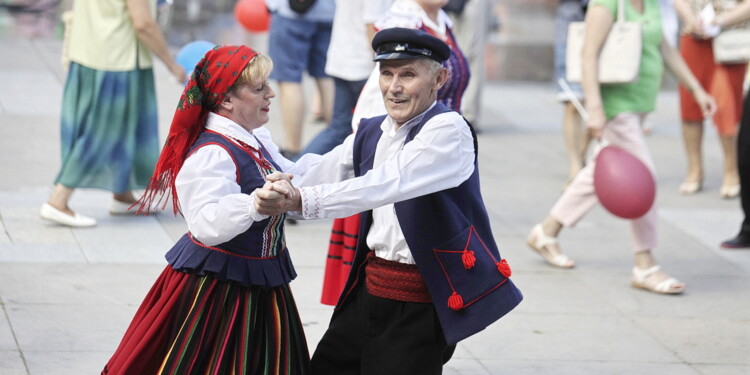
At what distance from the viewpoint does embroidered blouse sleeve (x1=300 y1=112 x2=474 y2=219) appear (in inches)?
135

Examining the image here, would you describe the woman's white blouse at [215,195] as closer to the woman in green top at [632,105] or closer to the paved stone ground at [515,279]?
the paved stone ground at [515,279]

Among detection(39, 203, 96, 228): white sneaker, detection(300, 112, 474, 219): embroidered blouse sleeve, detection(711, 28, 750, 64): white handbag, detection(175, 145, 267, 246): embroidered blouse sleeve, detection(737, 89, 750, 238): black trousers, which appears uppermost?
detection(300, 112, 474, 219): embroidered blouse sleeve

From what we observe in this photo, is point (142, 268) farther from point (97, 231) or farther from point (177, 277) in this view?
point (177, 277)

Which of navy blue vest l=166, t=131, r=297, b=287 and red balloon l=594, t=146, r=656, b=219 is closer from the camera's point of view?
navy blue vest l=166, t=131, r=297, b=287

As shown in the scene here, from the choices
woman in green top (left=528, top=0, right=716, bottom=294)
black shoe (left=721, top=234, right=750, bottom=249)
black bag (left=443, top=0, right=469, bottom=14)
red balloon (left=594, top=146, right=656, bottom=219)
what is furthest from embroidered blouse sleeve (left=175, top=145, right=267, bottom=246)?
black bag (left=443, top=0, right=469, bottom=14)

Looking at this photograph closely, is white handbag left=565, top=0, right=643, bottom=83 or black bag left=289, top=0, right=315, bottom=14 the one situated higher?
white handbag left=565, top=0, right=643, bottom=83

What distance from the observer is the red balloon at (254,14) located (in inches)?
392

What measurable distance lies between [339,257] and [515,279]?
1.88m

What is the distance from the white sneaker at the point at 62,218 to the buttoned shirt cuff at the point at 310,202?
3476 mm

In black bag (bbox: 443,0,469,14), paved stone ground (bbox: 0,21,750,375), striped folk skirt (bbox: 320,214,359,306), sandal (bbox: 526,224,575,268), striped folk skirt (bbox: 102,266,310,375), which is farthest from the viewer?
black bag (bbox: 443,0,469,14)

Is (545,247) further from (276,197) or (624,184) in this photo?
(276,197)

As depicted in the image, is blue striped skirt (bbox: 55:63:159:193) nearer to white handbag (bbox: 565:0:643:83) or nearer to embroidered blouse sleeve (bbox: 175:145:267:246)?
white handbag (bbox: 565:0:643:83)

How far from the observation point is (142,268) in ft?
19.5

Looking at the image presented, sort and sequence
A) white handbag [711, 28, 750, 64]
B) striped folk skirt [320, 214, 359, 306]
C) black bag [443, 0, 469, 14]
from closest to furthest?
striped folk skirt [320, 214, 359, 306], white handbag [711, 28, 750, 64], black bag [443, 0, 469, 14]
